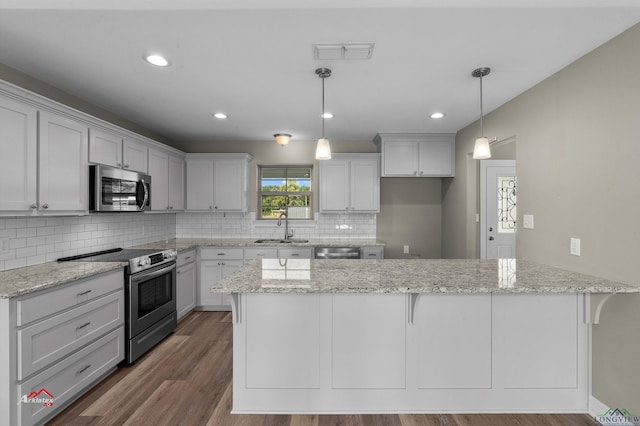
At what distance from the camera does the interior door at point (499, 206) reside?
15.2ft

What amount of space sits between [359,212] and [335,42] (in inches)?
117

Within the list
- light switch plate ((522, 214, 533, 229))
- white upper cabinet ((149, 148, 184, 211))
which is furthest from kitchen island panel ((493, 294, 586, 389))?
white upper cabinet ((149, 148, 184, 211))

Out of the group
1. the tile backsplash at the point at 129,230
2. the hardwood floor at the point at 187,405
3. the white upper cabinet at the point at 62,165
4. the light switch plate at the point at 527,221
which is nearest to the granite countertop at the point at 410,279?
the light switch plate at the point at 527,221

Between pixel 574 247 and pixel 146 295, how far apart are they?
373 cm

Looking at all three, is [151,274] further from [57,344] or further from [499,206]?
[499,206]

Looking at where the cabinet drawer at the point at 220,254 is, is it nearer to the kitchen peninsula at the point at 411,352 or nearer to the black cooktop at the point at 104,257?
the black cooktop at the point at 104,257

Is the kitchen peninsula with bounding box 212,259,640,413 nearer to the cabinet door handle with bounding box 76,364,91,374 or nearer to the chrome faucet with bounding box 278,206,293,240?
the cabinet door handle with bounding box 76,364,91,374

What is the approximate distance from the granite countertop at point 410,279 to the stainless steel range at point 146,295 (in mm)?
1265

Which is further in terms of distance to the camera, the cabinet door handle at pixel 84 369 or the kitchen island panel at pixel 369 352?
the cabinet door handle at pixel 84 369

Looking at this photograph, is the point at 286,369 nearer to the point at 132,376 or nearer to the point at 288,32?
the point at 132,376

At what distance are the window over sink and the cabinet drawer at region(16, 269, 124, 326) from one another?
254cm

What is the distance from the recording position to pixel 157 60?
2.27 meters

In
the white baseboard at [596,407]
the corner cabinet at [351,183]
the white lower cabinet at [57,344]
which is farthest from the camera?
the corner cabinet at [351,183]

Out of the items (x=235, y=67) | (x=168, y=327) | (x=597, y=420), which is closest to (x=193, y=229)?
(x=168, y=327)
